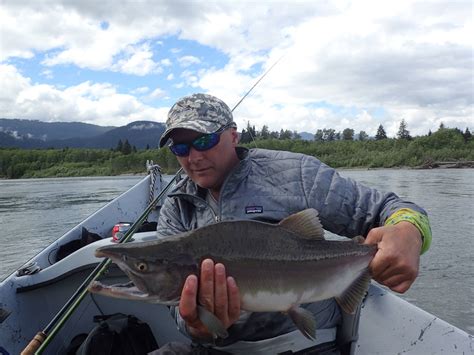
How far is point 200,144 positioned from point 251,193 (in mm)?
456

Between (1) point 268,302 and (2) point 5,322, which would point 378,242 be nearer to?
(1) point 268,302

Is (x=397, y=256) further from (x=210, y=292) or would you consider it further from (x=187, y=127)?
(x=187, y=127)

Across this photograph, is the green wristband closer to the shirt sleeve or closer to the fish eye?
the shirt sleeve

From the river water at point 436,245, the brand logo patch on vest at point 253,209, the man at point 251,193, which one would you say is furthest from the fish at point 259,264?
the river water at point 436,245

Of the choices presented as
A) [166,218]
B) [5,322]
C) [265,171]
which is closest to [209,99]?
[265,171]

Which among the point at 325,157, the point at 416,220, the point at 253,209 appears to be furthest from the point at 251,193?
the point at 325,157

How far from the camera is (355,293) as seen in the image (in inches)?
94.2

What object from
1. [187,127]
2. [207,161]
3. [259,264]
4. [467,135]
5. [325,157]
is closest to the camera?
[259,264]

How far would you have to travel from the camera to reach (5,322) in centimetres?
370

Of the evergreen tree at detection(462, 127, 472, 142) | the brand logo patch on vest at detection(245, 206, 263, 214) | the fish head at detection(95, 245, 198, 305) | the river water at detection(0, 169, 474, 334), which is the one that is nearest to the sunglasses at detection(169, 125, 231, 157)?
the brand logo patch on vest at detection(245, 206, 263, 214)

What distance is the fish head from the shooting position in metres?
2.13

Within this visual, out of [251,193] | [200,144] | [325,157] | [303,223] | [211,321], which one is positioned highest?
[200,144]

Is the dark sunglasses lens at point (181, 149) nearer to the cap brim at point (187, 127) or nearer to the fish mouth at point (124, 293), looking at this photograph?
the cap brim at point (187, 127)

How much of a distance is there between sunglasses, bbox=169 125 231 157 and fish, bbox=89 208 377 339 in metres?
0.73
